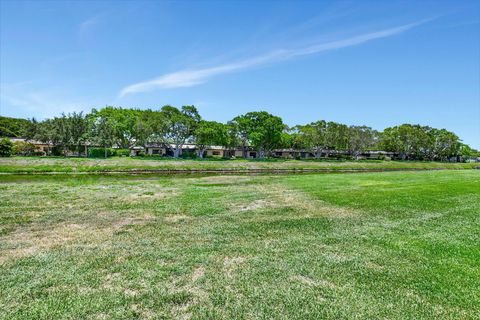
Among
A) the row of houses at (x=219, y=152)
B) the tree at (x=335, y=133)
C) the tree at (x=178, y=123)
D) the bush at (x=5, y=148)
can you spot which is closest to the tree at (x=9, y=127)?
the row of houses at (x=219, y=152)

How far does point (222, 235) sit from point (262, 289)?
344 cm

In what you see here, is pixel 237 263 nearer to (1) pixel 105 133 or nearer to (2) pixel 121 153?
(1) pixel 105 133

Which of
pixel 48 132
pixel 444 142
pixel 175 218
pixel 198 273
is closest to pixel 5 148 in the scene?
pixel 48 132

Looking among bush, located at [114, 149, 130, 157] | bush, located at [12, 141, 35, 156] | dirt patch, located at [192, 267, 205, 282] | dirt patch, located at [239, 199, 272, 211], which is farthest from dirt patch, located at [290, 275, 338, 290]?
bush, located at [12, 141, 35, 156]

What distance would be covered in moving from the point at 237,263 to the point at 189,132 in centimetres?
6605

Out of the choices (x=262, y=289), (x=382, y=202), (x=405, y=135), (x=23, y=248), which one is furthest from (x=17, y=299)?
(x=405, y=135)

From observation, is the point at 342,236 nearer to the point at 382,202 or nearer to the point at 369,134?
the point at 382,202

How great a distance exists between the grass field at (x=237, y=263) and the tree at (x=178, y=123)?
56683 millimetres

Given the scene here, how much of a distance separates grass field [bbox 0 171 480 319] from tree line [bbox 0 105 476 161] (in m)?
57.1

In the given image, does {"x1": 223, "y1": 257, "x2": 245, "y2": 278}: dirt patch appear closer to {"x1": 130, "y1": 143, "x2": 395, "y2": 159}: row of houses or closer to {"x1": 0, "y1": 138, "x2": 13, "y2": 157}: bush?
{"x1": 0, "y1": 138, "x2": 13, "y2": 157}: bush

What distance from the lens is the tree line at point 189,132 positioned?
63438 millimetres

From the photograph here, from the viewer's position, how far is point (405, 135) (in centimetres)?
9906

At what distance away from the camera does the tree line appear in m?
63.4

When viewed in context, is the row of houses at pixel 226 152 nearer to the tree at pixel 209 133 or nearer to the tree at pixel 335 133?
the tree at pixel 209 133
